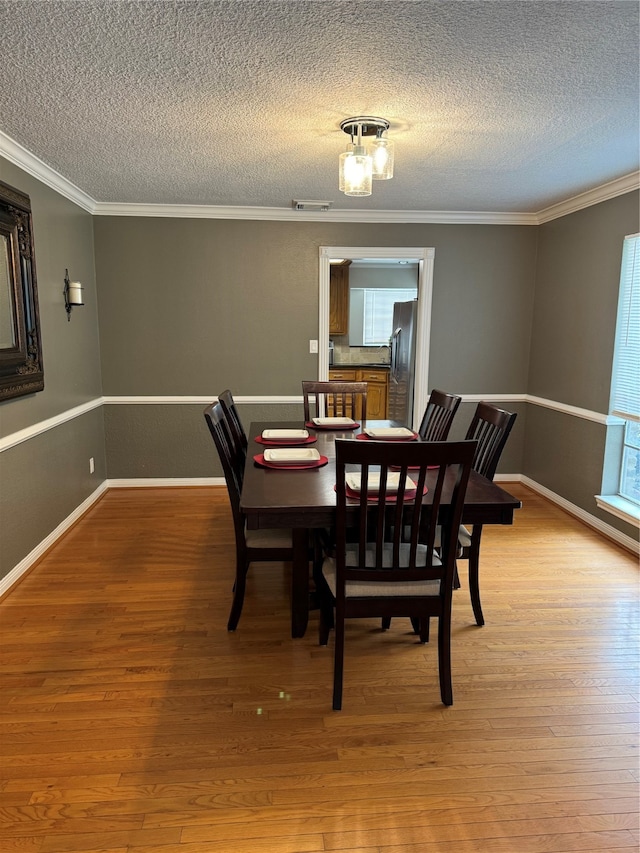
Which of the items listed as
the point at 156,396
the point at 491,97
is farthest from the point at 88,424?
the point at 491,97

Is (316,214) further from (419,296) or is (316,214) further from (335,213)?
(419,296)

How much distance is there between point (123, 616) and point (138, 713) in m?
0.77

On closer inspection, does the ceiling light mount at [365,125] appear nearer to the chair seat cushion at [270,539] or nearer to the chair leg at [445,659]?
the chair seat cushion at [270,539]

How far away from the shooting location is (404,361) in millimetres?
5777

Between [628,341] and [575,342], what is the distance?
0.57 metres

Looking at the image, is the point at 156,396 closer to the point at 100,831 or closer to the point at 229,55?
the point at 229,55

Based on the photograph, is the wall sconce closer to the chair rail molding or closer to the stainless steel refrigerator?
the chair rail molding

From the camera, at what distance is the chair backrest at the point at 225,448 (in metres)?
2.39

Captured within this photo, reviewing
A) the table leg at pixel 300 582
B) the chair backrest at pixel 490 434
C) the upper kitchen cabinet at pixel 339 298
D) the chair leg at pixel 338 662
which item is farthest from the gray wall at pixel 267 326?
the chair leg at pixel 338 662

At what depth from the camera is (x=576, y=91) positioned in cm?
223

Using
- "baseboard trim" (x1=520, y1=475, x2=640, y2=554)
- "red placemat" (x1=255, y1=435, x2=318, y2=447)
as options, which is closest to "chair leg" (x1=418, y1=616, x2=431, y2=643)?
"red placemat" (x1=255, y1=435, x2=318, y2=447)

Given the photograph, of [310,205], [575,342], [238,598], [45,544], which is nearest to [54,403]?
[45,544]

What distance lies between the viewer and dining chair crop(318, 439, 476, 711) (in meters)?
1.82

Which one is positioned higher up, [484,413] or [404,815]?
[484,413]
